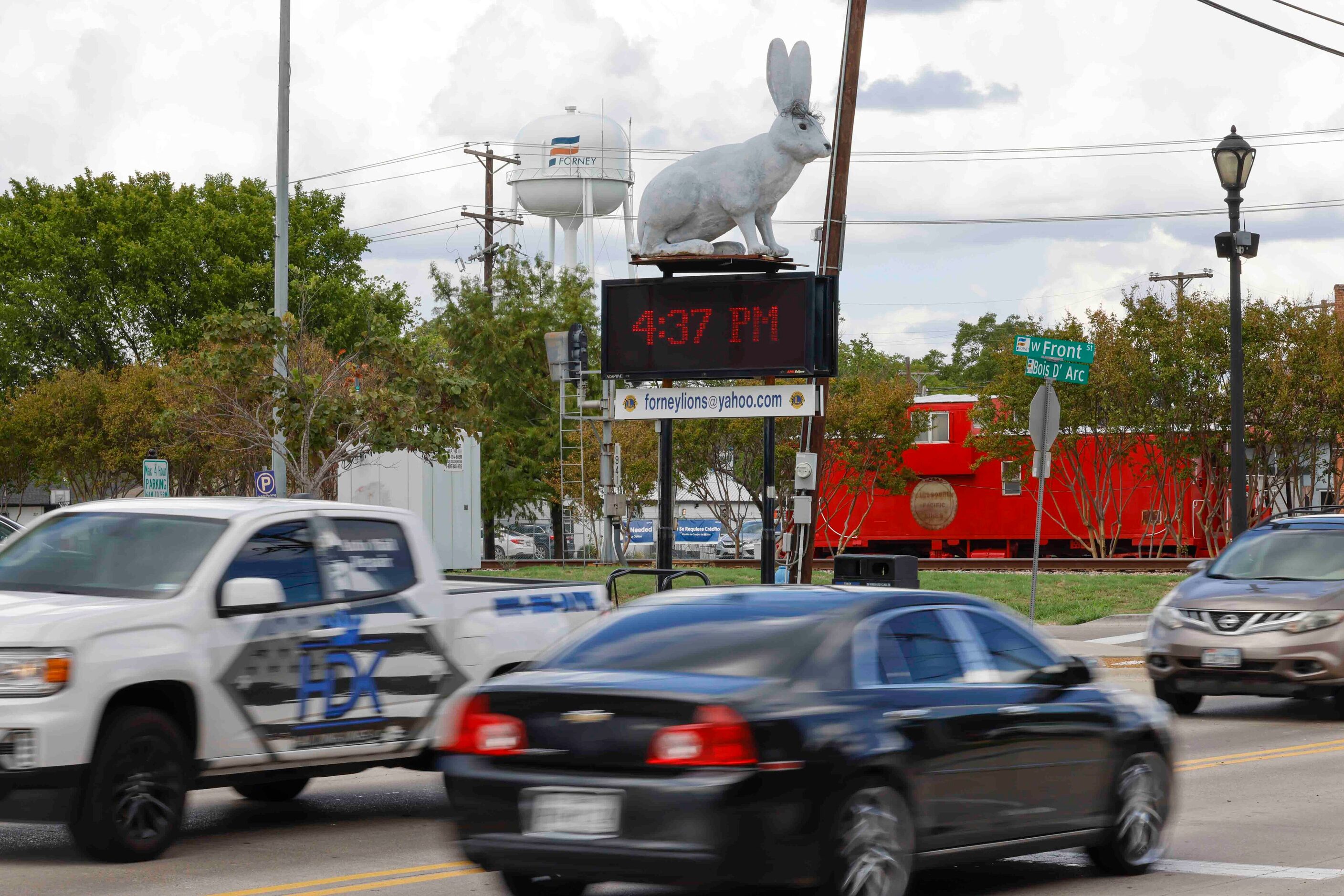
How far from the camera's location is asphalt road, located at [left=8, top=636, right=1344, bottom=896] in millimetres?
7852

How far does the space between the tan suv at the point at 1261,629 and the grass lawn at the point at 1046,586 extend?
8.37 m

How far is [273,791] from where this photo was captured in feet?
34.9

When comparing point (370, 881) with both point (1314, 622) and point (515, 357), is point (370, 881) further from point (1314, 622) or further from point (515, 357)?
point (515, 357)

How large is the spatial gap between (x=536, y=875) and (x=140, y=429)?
48.1 metres

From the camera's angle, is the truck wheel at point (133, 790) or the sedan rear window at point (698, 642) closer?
the sedan rear window at point (698, 642)

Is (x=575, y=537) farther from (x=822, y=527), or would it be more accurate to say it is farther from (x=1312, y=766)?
(x=1312, y=766)

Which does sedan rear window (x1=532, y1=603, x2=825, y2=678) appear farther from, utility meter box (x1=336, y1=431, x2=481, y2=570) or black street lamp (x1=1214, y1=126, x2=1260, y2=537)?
utility meter box (x1=336, y1=431, x2=481, y2=570)

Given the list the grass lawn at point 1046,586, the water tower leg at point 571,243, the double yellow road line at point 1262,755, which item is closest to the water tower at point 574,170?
the water tower leg at point 571,243

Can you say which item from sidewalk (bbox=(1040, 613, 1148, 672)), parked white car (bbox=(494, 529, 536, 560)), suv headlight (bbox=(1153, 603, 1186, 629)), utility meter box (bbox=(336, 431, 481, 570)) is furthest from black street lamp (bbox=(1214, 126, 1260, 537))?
parked white car (bbox=(494, 529, 536, 560))

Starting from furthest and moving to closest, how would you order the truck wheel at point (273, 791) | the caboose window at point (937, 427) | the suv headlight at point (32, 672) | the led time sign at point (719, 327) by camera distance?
the caboose window at point (937, 427) < the led time sign at point (719, 327) < the truck wheel at point (273, 791) < the suv headlight at point (32, 672)

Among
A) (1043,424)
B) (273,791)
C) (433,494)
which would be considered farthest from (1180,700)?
(433,494)

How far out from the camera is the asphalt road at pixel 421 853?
7.85 metres

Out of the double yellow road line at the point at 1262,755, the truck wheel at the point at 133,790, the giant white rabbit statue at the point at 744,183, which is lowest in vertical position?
the double yellow road line at the point at 1262,755

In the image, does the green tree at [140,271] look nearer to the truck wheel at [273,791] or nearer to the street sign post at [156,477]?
the street sign post at [156,477]
